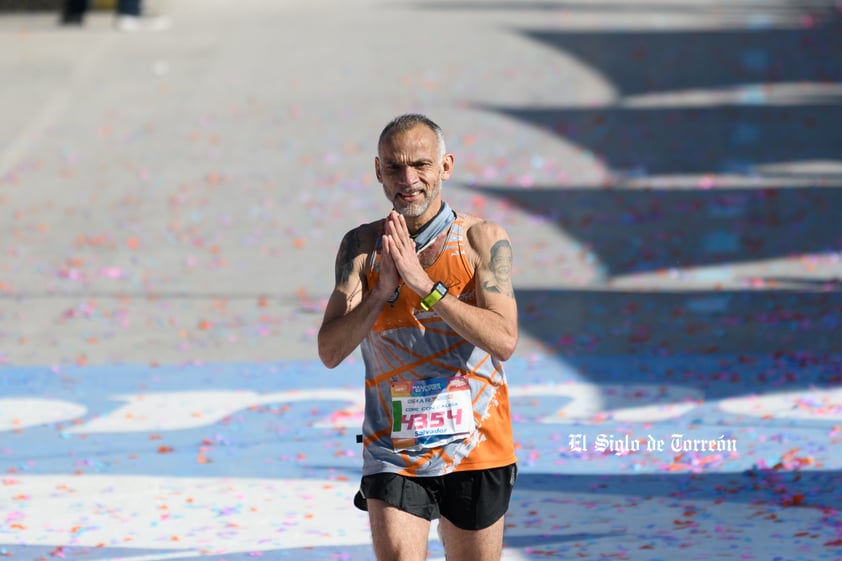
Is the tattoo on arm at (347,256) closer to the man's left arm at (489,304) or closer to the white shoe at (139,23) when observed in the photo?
the man's left arm at (489,304)

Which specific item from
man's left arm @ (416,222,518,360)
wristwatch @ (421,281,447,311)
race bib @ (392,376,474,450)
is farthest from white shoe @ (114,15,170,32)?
wristwatch @ (421,281,447,311)

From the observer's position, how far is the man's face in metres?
4.46

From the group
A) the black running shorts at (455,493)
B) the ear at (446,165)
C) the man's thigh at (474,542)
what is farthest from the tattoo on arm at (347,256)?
the man's thigh at (474,542)

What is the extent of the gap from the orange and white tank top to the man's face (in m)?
0.15

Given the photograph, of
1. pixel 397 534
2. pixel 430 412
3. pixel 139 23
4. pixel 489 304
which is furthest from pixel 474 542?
pixel 139 23

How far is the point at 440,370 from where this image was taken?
4562 mm

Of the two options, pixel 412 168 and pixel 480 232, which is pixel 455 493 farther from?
pixel 412 168

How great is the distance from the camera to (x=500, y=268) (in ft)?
15.0

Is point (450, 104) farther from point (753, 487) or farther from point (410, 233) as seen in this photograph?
point (410, 233)

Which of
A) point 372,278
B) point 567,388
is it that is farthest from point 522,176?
point 372,278

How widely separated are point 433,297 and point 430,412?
389mm

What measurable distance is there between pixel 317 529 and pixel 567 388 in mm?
3754

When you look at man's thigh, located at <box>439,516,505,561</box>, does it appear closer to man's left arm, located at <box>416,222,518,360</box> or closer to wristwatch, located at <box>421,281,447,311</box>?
man's left arm, located at <box>416,222,518,360</box>

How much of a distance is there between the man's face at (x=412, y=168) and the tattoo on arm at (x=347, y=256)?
20 centimetres
